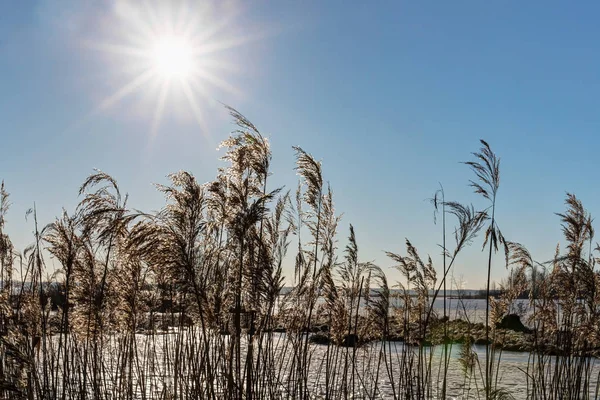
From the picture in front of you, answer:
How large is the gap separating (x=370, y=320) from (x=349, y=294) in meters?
0.36

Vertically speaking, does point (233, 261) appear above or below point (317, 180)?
below

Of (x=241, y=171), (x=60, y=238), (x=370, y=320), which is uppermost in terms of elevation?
(x=241, y=171)

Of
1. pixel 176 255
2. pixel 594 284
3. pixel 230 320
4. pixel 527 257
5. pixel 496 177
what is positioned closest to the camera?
pixel 176 255

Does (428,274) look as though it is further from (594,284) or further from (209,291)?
(209,291)

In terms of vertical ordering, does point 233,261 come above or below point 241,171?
below

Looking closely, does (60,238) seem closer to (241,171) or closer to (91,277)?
(91,277)

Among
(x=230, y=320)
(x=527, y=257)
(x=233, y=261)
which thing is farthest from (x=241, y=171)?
(x=527, y=257)

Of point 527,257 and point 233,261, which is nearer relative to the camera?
point 233,261

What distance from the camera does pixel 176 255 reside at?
4406mm

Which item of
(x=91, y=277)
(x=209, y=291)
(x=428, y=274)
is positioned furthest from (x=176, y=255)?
(x=428, y=274)

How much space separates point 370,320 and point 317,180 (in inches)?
61.6

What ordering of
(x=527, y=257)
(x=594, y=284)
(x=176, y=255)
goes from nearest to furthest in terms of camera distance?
(x=176, y=255)
(x=594, y=284)
(x=527, y=257)

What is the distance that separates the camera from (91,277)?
18.6 feet

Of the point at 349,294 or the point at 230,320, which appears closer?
the point at 230,320
